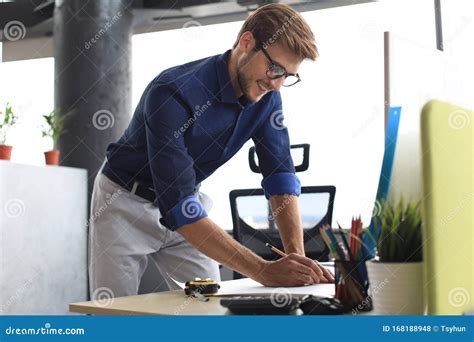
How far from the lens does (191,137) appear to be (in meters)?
1.61

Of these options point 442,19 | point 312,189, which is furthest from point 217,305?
point 442,19

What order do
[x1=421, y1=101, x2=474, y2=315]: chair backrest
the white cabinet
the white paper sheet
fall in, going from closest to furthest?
1. [x1=421, y1=101, x2=474, y2=315]: chair backrest
2. the white paper sheet
3. the white cabinet

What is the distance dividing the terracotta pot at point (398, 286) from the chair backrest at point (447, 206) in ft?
0.18

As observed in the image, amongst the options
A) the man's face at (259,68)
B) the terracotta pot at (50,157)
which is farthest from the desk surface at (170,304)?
the terracotta pot at (50,157)

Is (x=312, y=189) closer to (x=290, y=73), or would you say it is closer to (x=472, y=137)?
(x=290, y=73)

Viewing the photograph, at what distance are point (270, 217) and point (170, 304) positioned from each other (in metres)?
1.89

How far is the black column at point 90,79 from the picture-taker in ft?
13.4

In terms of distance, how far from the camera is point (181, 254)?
5.97 ft

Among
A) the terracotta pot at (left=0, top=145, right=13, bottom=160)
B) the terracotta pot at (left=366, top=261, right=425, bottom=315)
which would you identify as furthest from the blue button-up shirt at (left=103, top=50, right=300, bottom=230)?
the terracotta pot at (left=0, top=145, right=13, bottom=160)

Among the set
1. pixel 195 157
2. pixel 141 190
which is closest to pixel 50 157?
pixel 141 190

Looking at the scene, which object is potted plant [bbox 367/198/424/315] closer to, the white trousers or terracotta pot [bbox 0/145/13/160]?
the white trousers

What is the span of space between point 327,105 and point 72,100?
1.83 meters

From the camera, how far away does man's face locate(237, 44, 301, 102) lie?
59.3 inches

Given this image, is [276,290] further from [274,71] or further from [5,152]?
[5,152]
